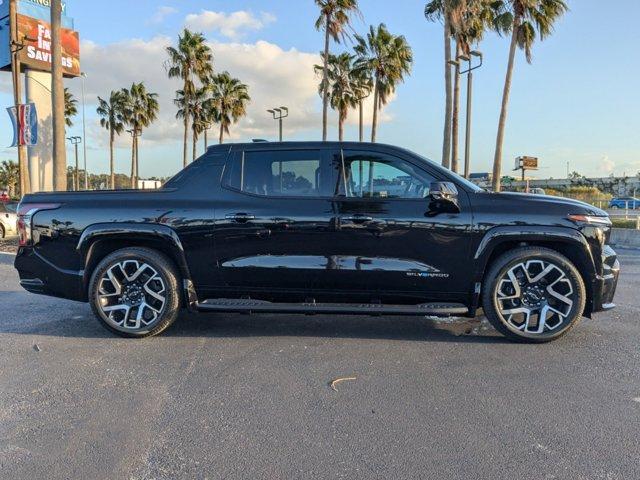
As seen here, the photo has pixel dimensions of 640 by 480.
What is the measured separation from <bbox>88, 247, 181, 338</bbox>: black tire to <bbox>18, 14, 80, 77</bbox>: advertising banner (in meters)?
23.5

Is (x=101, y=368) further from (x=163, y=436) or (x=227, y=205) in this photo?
(x=227, y=205)

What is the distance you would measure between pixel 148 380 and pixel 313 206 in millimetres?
1967

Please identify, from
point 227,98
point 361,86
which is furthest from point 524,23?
point 227,98

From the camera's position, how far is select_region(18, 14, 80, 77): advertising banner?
24.4 m

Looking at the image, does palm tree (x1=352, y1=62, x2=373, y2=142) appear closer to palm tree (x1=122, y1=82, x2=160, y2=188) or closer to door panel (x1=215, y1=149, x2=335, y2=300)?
palm tree (x1=122, y1=82, x2=160, y2=188)

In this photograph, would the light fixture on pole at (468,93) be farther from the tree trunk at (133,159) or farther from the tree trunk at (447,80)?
the tree trunk at (133,159)

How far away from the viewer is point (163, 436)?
3.02 meters

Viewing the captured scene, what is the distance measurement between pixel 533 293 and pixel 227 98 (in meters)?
45.9

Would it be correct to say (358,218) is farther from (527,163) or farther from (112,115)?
(112,115)

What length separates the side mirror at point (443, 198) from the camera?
436cm

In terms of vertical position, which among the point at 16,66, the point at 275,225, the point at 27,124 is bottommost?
the point at 275,225

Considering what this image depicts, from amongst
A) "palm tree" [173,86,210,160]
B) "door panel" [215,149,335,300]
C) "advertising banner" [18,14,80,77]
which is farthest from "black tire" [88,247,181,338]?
"palm tree" [173,86,210,160]

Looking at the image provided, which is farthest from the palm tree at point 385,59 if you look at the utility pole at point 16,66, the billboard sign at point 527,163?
the utility pole at point 16,66

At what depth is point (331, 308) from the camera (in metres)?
4.62
